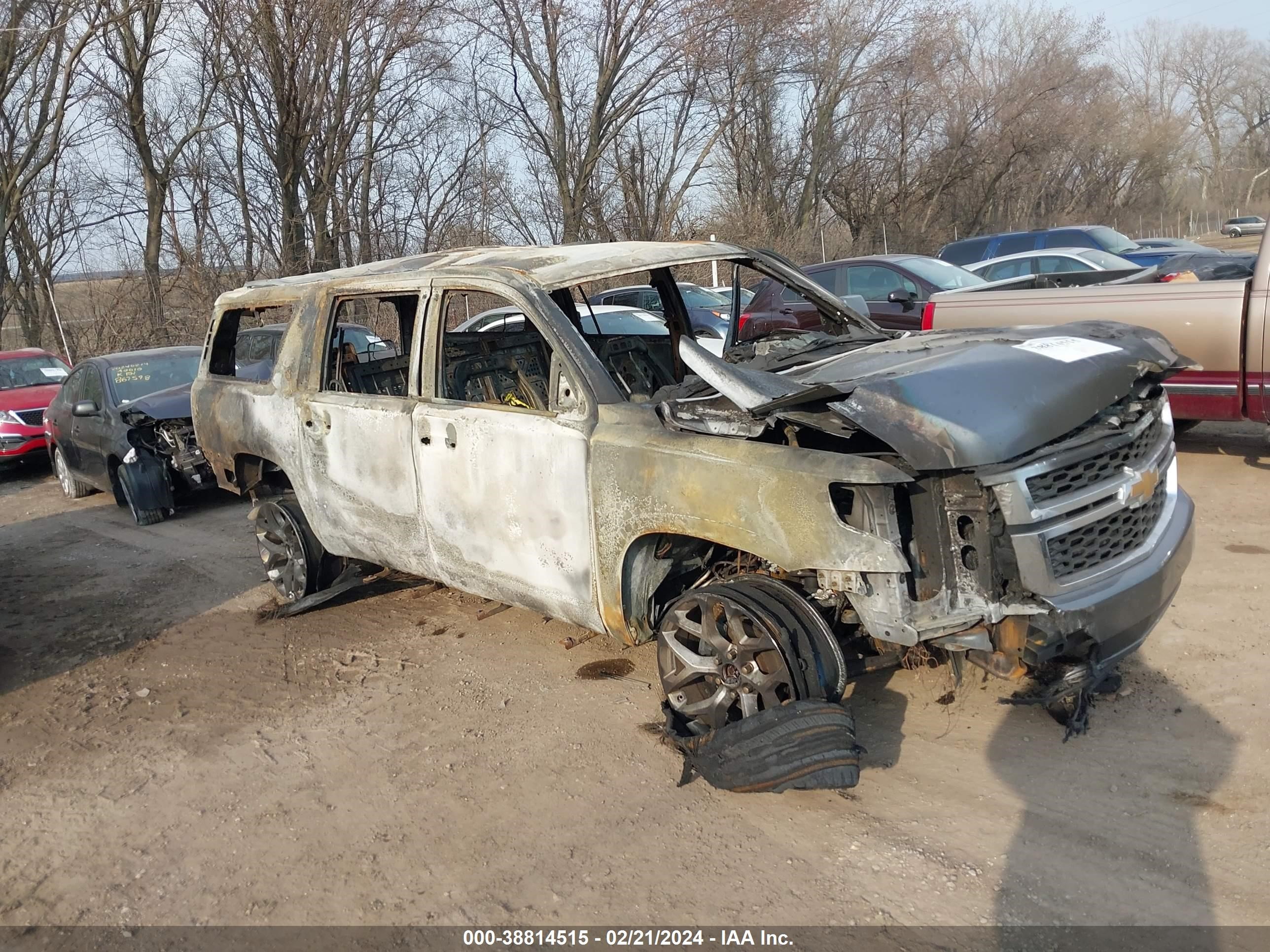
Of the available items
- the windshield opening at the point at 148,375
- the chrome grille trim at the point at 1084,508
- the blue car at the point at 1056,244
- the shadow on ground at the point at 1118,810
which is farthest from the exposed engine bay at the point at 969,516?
the blue car at the point at 1056,244

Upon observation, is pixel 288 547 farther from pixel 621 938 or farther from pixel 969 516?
pixel 969 516

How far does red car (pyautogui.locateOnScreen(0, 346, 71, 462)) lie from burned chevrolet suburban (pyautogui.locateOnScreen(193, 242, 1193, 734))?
8547 mm

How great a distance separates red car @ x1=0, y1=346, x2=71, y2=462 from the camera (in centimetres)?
1184

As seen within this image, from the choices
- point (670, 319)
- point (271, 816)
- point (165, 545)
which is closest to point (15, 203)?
point (165, 545)

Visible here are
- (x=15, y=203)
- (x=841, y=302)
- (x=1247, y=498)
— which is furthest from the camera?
(x=15, y=203)

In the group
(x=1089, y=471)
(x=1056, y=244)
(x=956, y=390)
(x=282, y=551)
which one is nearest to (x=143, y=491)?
(x=282, y=551)

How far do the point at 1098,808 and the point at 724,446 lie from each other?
1700 millimetres

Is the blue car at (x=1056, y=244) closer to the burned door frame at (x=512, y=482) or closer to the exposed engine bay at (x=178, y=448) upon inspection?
the exposed engine bay at (x=178, y=448)

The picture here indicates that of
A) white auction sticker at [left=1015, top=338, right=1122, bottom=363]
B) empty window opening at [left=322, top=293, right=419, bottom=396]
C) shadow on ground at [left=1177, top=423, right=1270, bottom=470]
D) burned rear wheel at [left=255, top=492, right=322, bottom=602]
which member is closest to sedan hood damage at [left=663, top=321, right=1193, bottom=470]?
white auction sticker at [left=1015, top=338, right=1122, bottom=363]

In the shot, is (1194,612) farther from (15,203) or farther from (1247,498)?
(15,203)

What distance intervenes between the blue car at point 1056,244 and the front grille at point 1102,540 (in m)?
13.0

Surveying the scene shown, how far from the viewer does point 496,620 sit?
5.36 m

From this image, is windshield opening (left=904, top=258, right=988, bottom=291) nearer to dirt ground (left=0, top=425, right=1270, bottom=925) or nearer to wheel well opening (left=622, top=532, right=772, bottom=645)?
dirt ground (left=0, top=425, right=1270, bottom=925)

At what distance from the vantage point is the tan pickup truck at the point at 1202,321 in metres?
6.23
